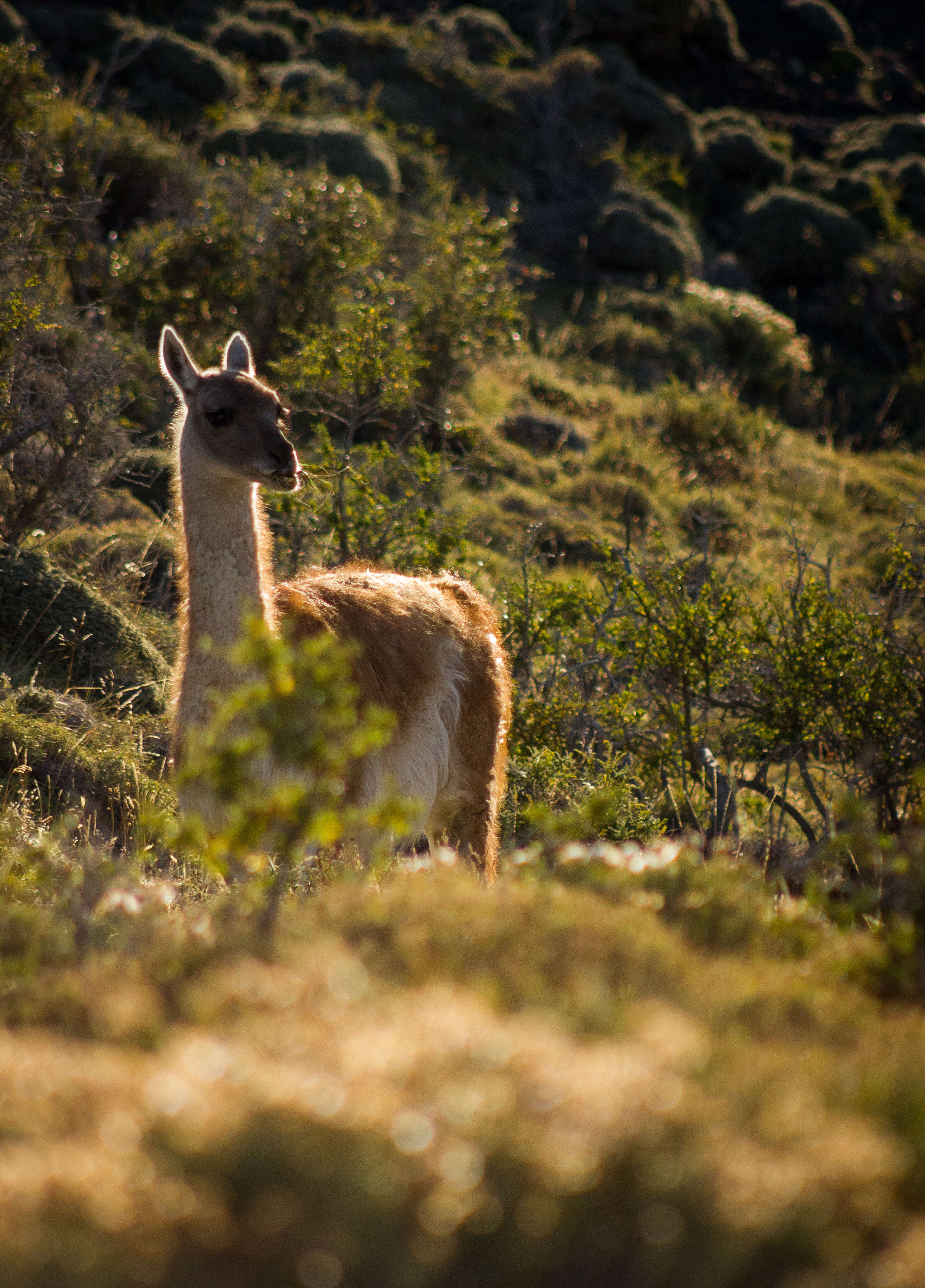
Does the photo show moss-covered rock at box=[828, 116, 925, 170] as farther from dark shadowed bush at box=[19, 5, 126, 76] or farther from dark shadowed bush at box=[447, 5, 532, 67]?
dark shadowed bush at box=[19, 5, 126, 76]

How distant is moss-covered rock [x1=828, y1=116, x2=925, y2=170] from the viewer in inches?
1313

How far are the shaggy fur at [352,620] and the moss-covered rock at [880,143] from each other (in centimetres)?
3387

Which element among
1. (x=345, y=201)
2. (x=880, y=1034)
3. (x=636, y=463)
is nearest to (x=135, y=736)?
(x=880, y=1034)

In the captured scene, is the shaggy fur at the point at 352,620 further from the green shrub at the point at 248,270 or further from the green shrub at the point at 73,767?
the green shrub at the point at 248,270

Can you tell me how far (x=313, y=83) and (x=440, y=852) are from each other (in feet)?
83.7

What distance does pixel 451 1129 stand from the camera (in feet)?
5.14

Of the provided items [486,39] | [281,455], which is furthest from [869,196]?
[281,455]

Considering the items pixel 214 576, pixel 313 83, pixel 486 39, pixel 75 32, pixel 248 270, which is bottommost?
pixel 75 32

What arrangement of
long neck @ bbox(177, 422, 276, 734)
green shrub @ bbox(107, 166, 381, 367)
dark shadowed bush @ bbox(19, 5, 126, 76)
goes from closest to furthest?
long neck @ bbox(177, 422, 276, 734), green shrub @ bbox(107, 166, 381, 367), dark shadowed bush @ bbox(19, 5, 126, 76)

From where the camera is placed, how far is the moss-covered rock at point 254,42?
2794 centimetres

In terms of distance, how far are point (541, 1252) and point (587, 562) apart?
10560 mm

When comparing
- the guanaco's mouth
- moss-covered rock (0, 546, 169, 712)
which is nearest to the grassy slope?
moss-covered rock (0, 546, 169, 712)

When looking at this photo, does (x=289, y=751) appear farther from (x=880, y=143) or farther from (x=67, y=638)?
(x=880, y=143)

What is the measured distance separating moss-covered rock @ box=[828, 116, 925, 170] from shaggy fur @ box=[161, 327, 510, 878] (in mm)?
33869
